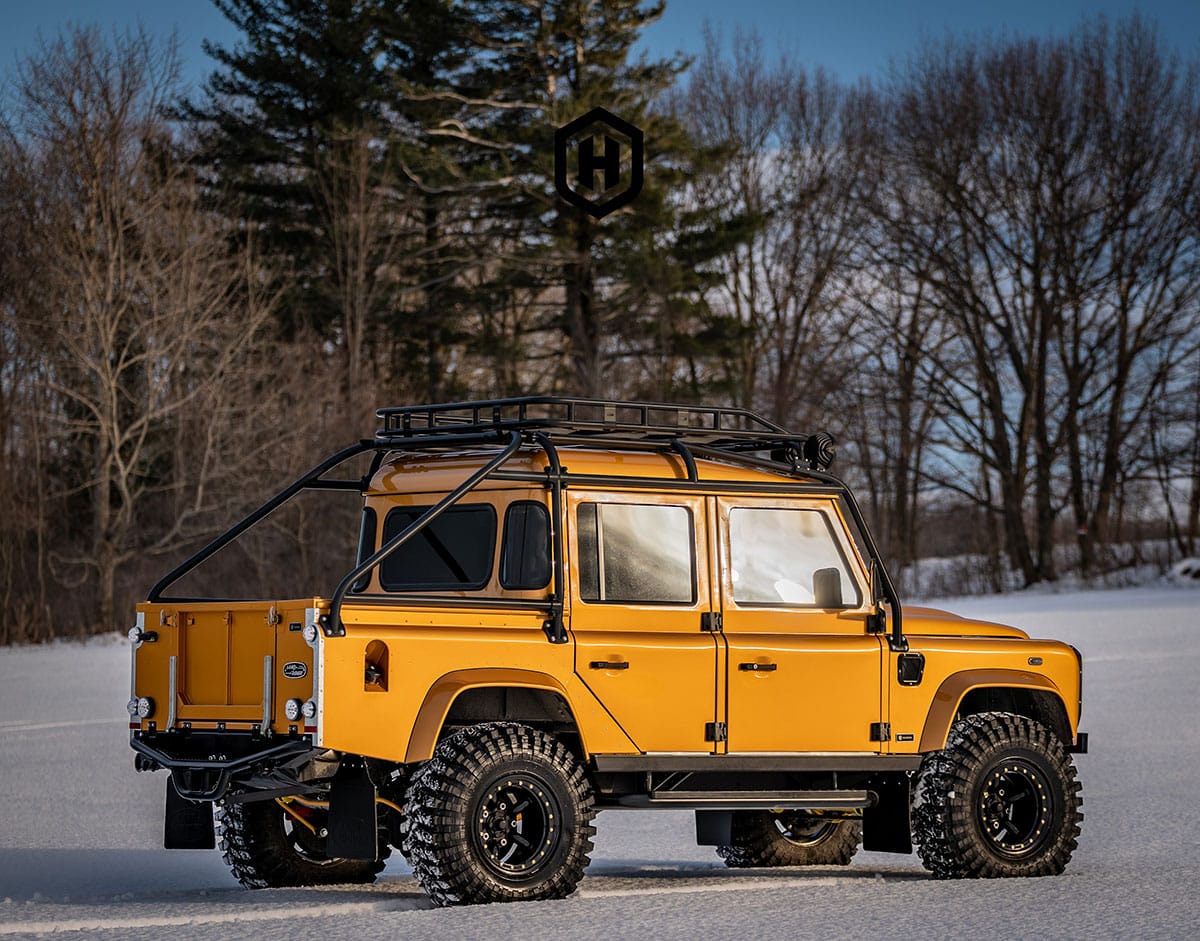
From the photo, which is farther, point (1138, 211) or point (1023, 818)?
point (1138, 211)

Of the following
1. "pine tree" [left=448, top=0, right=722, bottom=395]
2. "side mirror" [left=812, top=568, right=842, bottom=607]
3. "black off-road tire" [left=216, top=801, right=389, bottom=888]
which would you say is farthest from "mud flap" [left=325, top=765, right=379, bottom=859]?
"pine tree" [left=448, top=0, right=722, bottom=395]

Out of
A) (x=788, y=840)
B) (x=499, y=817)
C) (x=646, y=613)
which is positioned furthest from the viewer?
(x=788, y=840)

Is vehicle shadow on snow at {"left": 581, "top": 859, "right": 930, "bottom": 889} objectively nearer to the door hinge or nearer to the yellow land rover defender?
the yellow land rover defender

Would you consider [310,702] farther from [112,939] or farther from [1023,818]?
[1023,818]

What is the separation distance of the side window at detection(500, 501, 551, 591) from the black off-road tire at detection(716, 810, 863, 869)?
2.28 meters

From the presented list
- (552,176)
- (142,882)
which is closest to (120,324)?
(552,176)

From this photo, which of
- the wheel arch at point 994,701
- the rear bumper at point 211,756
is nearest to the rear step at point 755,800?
the wheel arch at point 994,701

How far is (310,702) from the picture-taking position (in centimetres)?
726

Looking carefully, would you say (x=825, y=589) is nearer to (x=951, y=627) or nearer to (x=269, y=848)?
(x=951, y=627)

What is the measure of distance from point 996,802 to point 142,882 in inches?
174

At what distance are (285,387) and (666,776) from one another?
31041mm

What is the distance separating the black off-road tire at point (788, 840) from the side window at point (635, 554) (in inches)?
74.0

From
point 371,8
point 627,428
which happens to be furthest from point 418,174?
point 627,428

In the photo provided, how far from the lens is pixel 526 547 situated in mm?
8508
